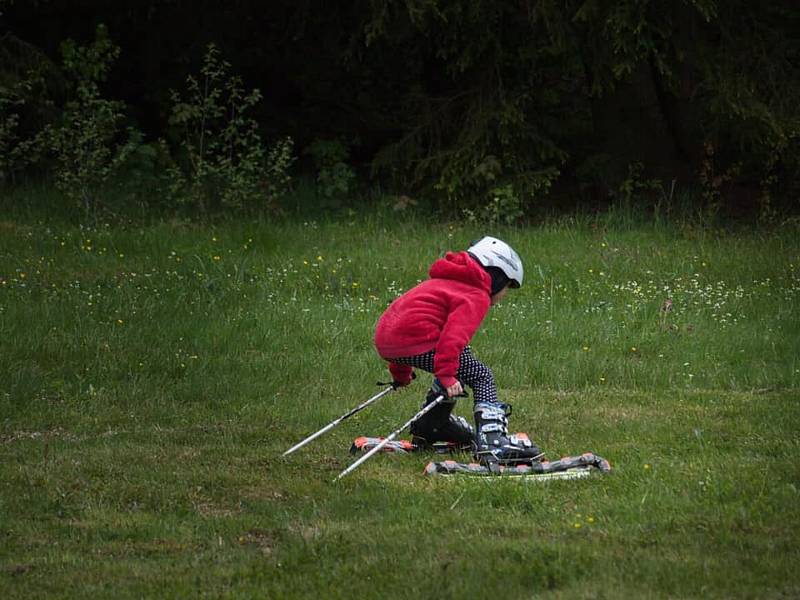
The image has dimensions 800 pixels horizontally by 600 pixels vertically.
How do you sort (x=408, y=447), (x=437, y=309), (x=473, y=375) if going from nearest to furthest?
(x=437, y=309), (x=473, y=375), (x=408, y=447)

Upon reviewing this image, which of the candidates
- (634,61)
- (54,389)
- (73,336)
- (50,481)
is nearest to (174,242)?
(73,336)

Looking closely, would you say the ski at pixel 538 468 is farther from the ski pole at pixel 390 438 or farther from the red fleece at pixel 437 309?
the red fleece at pixel 437 309

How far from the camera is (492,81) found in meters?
15.2

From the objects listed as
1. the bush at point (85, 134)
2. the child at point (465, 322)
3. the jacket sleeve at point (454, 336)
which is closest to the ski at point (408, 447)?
the child at point (465, 322)

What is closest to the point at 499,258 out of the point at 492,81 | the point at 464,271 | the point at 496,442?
the point at 464,271

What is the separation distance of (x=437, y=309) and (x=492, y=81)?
880 cm

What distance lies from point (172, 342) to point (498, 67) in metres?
6.76

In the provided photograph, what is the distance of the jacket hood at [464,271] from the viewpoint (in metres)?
6.84

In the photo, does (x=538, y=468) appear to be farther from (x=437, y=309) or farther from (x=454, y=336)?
(x=437, y=309)

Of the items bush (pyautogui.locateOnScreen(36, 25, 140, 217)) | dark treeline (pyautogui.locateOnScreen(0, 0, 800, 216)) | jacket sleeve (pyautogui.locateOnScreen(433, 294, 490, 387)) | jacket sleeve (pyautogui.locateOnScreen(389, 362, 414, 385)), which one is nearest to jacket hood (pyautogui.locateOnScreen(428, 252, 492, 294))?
jacket sleeve (pyautogui.locateOnScreen(433, 294, 490, 387))

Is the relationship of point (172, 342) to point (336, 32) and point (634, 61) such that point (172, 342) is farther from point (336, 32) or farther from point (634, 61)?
point (336, 32)

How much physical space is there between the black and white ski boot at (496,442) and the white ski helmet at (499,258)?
0.70 metres

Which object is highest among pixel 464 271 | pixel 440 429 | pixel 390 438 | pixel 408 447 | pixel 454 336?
pixel 464 271

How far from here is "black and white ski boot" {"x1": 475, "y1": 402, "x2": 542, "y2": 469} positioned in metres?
6.79
